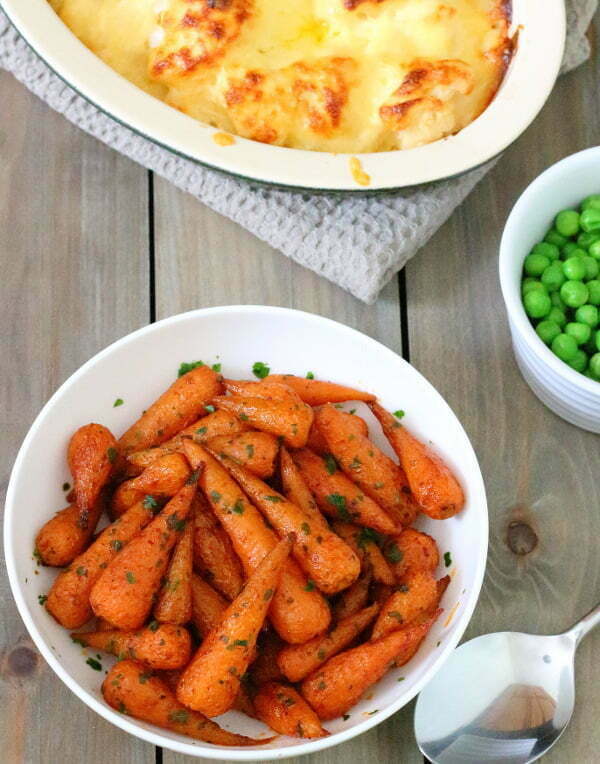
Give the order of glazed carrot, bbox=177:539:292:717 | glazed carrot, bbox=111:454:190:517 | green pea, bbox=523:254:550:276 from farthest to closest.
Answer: green pea, bbox=523:254:550:276
glazed carrot, bbox=111:454:190:517
glazed carrot, bbox=177:539:292:717

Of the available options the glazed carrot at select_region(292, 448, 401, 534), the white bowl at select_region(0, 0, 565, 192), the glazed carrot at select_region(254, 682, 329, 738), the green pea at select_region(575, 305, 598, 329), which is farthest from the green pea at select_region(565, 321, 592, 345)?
the glazed carrot at select_region(254, 682, 329, 738)

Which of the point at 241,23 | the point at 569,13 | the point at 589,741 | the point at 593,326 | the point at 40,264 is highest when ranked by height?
the point at 241,23

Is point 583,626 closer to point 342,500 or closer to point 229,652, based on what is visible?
point 342,500

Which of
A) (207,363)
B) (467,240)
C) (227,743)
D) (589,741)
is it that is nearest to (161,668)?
(227,743)

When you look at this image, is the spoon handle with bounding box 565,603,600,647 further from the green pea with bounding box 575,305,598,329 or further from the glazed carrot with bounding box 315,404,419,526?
the green pea with bounding box 575,305,598,329

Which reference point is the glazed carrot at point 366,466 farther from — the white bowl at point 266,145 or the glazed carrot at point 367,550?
the white bowl at point 266,145

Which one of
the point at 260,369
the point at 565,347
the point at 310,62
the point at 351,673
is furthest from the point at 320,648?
the point at 310,62

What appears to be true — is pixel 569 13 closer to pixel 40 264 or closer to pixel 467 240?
pixel 467 240
